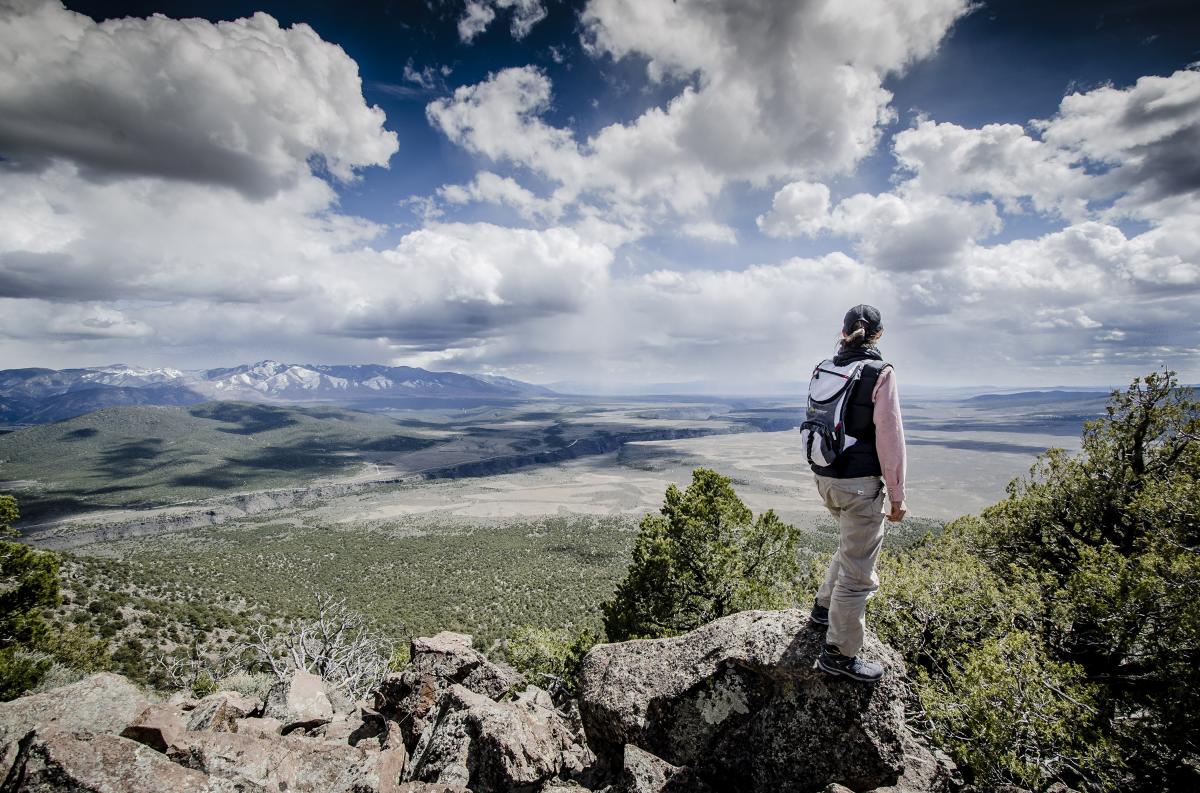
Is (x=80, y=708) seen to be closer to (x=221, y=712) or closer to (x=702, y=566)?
(x=221, y=712)

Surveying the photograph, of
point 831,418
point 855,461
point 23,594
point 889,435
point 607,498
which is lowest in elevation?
point 607,498

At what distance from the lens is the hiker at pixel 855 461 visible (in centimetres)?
551

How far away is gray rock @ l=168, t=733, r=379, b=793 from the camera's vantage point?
6.50 m

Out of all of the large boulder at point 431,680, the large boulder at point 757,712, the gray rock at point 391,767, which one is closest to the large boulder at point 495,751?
the gray rock at point 391,767

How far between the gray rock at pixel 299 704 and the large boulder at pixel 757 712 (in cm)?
651

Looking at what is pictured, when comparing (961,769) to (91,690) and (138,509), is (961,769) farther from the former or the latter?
(138,509)

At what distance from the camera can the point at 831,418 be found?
18.6 ft

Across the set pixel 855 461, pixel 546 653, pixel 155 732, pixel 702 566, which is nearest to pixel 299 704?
pixel 155 732

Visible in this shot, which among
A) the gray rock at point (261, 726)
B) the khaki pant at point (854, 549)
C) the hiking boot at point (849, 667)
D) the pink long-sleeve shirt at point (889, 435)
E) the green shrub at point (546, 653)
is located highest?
the pink long-sleeve shirt at point (889, 435)

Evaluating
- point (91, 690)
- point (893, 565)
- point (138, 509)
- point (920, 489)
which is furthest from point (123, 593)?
point (920, 489)

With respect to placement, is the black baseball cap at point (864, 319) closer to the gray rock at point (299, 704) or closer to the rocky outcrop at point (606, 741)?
the rocky outcrop at point (606, 741)

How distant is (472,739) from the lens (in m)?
7.79

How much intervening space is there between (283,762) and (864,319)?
10.5 m

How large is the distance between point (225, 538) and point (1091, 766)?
441 feet
